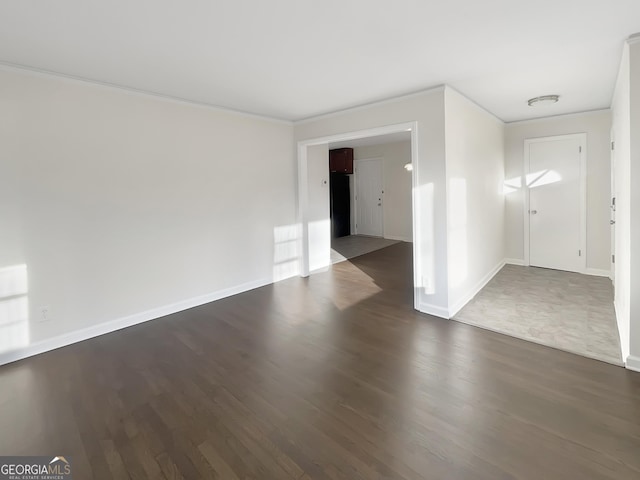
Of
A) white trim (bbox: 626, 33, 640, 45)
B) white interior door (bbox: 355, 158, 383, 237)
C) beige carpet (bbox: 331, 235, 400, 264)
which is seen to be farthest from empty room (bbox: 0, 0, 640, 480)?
white interior door (bbox: 355, 158, 383, 237)

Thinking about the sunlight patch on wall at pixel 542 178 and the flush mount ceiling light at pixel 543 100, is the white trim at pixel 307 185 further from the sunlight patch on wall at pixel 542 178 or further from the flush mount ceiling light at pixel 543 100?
the sunlight patch on wall at pixel 542 178

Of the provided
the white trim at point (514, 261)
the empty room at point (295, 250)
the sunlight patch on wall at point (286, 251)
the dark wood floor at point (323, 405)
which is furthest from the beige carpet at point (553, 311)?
the sunlight patch on wall at point (286, 251)

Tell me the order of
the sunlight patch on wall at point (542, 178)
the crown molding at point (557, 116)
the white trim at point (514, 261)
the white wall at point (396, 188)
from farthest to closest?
the white wall at point (396, 188) < the white trim at point (514, 261) < the sunlight patch on wall at point (542, 178) < the crown molding at point (557, 116)

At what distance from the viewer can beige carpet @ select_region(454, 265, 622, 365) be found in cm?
305

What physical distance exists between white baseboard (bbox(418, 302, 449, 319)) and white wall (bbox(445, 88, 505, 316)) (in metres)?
0.09

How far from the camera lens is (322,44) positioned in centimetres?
257

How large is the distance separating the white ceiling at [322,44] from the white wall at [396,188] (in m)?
4.74

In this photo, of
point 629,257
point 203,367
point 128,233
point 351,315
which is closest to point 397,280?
point 351,315

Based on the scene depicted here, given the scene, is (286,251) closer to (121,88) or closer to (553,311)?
(121,88)

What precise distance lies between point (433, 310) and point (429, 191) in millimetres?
1338

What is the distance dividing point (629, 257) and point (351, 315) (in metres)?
2.49

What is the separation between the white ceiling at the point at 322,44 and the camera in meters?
2.10

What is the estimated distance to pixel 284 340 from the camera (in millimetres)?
3258

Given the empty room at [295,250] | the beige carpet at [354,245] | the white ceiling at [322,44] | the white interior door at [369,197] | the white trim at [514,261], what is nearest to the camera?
the empty room at [295,250]
